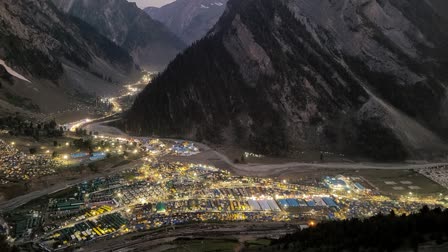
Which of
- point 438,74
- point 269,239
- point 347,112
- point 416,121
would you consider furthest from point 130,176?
point 438,74

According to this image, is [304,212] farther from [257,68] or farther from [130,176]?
[257,68]

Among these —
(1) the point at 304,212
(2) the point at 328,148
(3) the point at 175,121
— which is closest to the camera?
(1) the point at 304,212

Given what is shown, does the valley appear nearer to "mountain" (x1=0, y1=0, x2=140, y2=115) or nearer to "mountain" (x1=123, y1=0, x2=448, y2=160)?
"mountain" (x1=123, y1=0, x2=448, y2=160)

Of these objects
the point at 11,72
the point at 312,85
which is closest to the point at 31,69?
the point at 11,72

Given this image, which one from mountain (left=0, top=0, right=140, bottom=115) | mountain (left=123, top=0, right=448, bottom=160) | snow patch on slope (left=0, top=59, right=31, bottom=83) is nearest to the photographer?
mountain (left=123, top=0, right=448, bottom=160)

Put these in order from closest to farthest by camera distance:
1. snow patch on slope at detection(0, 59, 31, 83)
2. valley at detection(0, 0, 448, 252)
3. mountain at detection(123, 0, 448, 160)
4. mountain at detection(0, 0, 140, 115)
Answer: valley at detection(0, 0, 448, 252) < mountain at detection(123, 0, 448, 160) < mountain at detection(0, 0, 140, 115) < snow patch on slope at detection(0, 59, 31, 83)

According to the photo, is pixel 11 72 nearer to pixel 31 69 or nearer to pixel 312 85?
pixel 31 69

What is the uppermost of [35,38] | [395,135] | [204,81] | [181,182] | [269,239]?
[35,38]

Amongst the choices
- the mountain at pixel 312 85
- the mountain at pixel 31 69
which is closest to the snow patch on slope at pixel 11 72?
the mountain at pixel 31 69

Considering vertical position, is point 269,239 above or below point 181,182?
below

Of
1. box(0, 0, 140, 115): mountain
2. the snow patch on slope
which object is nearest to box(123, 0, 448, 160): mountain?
box(0, 0, 140, 115): mountain
